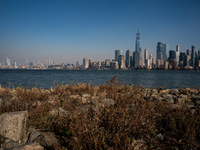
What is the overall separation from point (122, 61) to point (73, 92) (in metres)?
186

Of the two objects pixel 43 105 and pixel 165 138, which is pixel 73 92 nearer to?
pixel 43 105

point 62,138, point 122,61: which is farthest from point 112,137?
point 122,61

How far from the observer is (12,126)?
3871mm

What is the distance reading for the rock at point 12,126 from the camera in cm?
385

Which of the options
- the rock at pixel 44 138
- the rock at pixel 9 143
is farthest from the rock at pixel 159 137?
the rock at pixel 9 143

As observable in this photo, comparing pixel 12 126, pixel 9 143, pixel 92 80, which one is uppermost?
pixel 12 126

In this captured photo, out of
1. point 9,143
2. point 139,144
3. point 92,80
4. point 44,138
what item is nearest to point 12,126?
point 9,143

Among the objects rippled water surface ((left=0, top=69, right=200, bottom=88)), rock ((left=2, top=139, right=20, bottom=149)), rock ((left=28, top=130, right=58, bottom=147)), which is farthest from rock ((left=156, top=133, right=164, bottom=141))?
rippled water surface ((left=0, top=69, right=200, bottom=88))

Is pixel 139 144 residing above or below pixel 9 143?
above

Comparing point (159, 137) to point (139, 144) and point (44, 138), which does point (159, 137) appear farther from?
point (44, 138)

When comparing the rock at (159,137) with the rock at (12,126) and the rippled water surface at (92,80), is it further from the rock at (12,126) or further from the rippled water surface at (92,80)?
the rippled water surface at (92,80)

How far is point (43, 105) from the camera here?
18.0 feet

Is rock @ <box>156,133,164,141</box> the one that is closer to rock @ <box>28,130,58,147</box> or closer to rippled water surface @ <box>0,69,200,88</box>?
rock @ <box>28,130,58,147</box>

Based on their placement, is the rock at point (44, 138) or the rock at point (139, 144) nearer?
the rock at point (139, 144)
